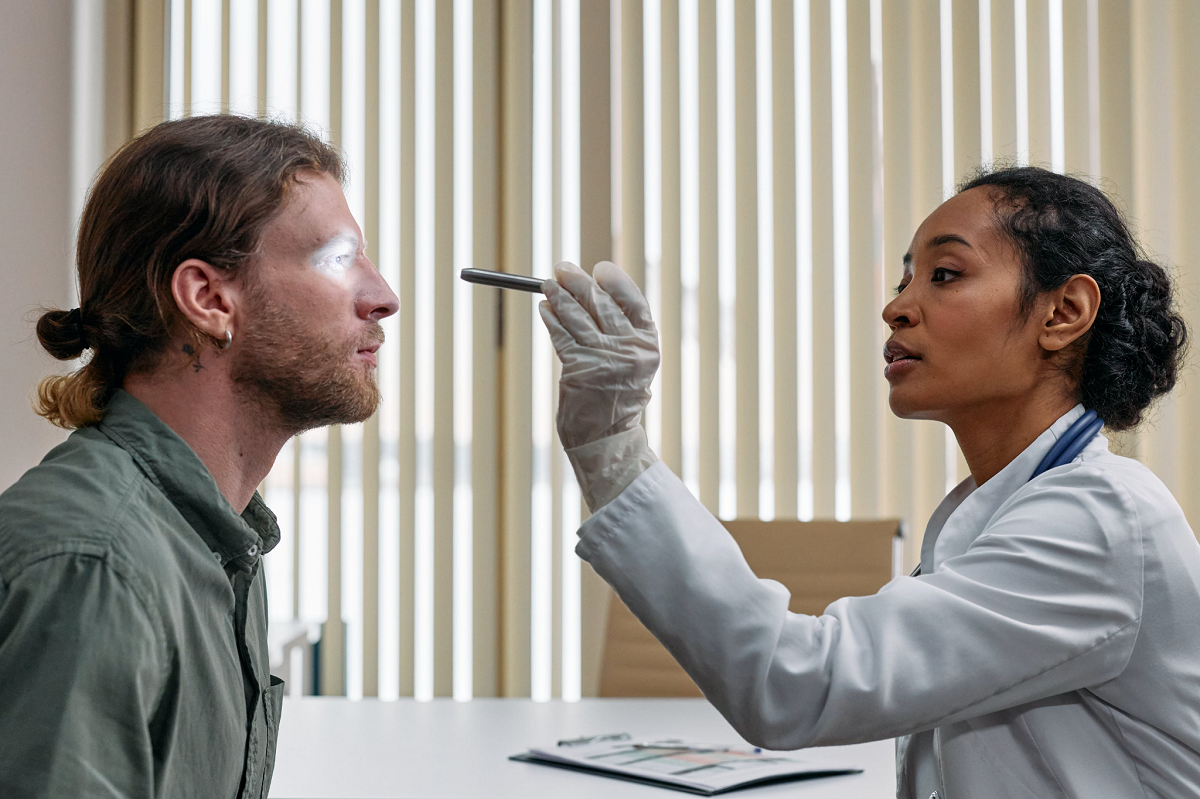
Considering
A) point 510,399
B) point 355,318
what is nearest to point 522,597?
point 510,399

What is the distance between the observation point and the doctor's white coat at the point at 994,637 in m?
0.87

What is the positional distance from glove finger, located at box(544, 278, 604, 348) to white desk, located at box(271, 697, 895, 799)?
69 cm

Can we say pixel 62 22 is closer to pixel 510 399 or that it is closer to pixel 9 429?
pixel 9 429

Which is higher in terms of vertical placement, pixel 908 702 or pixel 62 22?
pixel 62 22

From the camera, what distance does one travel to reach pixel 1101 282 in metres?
1.13

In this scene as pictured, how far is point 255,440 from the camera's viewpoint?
110cm

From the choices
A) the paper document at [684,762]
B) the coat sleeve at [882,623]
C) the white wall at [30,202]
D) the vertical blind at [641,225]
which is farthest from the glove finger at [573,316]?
the vertical blind at [641,225]

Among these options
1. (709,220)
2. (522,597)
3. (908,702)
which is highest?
(709,220)

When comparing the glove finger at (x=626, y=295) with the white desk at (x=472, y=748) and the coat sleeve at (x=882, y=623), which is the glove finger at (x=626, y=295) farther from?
the white desk at (x=472, y=748)

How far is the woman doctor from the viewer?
2.87 ft

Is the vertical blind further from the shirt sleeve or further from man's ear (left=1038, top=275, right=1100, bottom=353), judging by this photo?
the shirt sleeve

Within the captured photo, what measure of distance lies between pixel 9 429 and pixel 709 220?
6.99ft

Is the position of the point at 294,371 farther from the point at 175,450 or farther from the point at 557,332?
the point at 557,332

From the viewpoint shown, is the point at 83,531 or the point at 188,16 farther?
the point at 188,16
